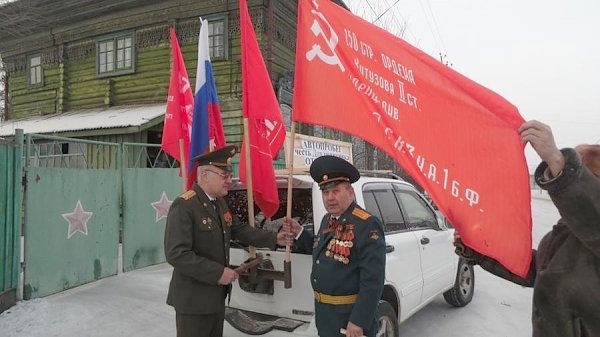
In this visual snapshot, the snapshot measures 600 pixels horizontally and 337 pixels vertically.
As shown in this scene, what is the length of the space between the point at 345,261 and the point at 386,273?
3.35 ft

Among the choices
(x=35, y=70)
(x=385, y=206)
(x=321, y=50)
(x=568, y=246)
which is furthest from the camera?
(x=35, y=70)

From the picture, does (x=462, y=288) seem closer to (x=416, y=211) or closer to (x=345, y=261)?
(x=416, y=211)

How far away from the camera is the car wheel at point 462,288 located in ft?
16.8

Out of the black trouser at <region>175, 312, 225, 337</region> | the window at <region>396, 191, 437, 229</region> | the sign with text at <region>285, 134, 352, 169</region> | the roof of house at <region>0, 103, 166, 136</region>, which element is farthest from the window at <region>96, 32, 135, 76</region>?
the black trouser at <region>175, 312, 225, 337</region>

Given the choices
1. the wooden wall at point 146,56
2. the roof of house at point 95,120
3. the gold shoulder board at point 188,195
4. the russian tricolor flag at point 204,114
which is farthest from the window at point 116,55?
the gold shoulder board at point 188,195

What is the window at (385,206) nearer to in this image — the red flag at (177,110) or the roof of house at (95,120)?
the red flag at (177,110)

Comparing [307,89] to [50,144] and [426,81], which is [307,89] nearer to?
[426,81]

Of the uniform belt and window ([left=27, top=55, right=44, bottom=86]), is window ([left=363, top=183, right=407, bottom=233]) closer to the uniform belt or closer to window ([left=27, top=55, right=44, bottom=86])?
the uniform belt

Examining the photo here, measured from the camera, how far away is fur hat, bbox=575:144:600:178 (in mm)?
1552

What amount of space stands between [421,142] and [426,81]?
0.36m

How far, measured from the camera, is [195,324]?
2.71m

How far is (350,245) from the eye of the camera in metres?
2.46

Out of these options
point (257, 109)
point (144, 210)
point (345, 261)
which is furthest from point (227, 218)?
point (144, 210)

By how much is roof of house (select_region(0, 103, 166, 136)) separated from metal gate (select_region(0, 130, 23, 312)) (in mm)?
5262
